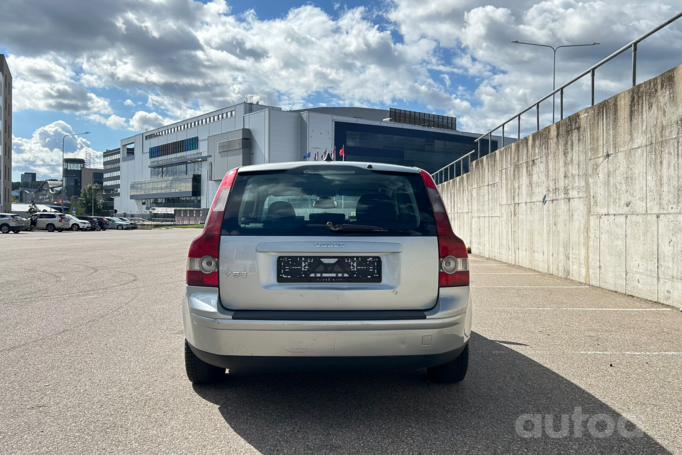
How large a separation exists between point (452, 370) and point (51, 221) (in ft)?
160

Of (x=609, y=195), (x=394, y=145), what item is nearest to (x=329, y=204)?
(x=609, y=195)

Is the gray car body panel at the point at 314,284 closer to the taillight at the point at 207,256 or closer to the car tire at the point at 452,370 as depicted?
the taillight at the point at 207,256

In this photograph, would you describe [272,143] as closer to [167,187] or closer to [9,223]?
[167,187]

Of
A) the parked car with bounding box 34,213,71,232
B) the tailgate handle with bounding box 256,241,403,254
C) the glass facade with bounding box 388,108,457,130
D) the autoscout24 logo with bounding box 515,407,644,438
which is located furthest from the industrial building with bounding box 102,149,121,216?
the autoscout24 logo with bounding box 515,407,644,438

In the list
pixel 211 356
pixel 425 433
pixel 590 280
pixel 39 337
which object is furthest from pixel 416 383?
pixel 590 280

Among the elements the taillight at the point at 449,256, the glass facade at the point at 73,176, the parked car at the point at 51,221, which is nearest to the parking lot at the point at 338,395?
the taillight at the point at 449,256

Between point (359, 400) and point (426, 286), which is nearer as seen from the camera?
point (426, 286)

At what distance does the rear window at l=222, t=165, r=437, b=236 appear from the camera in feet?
10.8

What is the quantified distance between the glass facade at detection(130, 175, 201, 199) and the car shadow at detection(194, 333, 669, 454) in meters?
99.0

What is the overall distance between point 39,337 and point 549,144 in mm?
10470

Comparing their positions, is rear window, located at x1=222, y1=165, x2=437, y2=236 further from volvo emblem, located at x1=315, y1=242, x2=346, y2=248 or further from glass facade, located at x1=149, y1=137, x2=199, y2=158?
glass facade, located at x1=149, y1=137, x2=199, y2=158

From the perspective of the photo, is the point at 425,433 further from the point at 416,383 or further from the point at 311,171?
the point at 311,171

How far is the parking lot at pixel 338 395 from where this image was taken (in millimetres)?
2936

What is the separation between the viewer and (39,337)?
5469mm
